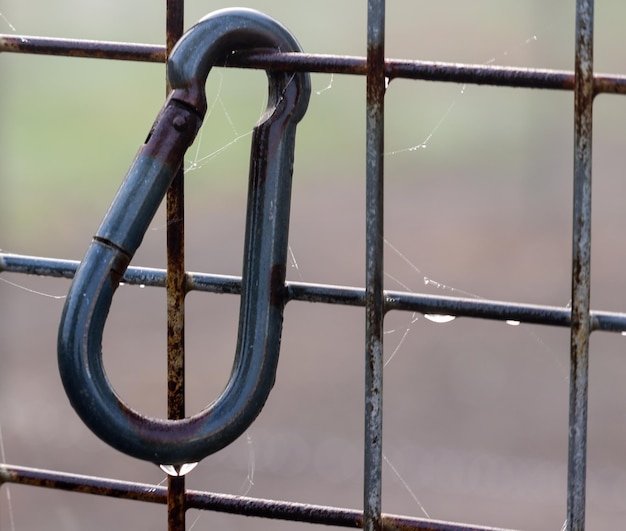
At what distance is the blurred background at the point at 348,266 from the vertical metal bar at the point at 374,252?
0.15 meters

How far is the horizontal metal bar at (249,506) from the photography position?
24.9 inches

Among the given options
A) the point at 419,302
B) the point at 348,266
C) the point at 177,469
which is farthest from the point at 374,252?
the point at 348,266

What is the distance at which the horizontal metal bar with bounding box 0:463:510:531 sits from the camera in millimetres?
631

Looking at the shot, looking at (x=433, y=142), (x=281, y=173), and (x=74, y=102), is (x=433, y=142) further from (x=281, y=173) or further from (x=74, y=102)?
(x=281, y=173)

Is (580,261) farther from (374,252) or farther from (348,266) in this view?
(348,266)

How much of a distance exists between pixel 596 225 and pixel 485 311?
426 cm

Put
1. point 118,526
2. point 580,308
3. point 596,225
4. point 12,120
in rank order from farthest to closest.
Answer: point 12,120 < point 596,225 < point 118,526 < point 580,308

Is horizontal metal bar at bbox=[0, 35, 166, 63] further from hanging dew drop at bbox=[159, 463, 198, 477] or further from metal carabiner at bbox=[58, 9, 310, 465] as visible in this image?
Answer: hanging dew drop at bbox=[159, 463, 198, 477]

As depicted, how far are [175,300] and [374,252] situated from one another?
0.14 meters

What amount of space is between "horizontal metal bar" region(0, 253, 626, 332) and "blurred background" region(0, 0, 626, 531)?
0.39 ft

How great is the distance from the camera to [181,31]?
2.08 feet

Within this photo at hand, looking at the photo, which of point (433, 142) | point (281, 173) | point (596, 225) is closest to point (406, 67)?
point (281, 173)

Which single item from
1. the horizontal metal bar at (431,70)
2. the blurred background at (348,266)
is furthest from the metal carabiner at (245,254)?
the blurred background at (348,266)

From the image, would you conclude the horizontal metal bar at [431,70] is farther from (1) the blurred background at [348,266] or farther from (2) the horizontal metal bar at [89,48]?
(1) the blurred background at [348,266]
